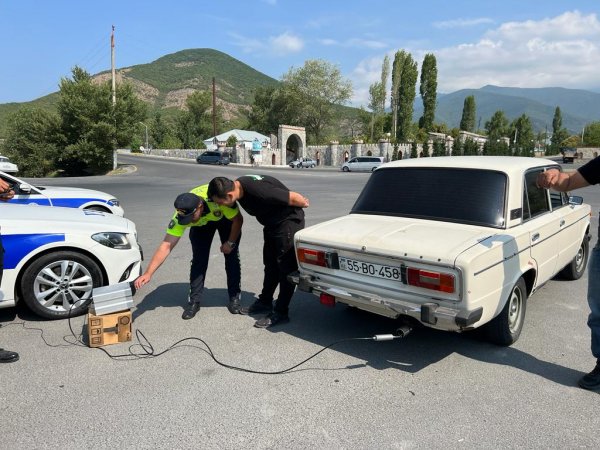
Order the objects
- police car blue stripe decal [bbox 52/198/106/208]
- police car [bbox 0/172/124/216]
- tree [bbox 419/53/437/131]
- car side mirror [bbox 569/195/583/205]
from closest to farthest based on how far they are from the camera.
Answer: car side mirror [bbox 569/195/583/205] < police car [bbox 0/172/124/216] < police car blue stripe decal [bbox 52/198/106/208] < tree [bbox 419/53/437/131]

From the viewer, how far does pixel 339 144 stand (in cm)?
6006

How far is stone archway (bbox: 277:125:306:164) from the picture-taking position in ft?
192

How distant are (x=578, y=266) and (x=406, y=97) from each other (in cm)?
6157

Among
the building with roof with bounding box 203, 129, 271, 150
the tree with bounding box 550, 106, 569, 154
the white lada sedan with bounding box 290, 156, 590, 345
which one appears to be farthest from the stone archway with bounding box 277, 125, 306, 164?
the white lada sedan with bounding box 290, 156, 590, 345

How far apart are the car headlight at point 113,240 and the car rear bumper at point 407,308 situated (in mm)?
2101

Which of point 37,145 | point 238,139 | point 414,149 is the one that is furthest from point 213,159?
point 414,149

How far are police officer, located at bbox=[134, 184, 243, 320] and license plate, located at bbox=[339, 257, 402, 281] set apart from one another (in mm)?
1380

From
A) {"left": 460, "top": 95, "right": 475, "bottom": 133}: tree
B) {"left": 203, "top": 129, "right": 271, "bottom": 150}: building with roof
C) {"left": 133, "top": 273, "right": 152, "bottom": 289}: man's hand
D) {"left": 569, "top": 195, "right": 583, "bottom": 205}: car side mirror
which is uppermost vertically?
{"left": 460, "top": 95, "right": 475, "bottom": 133}: tree

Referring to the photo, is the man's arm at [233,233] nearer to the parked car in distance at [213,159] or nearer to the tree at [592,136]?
the parked car in distance at [213,159]

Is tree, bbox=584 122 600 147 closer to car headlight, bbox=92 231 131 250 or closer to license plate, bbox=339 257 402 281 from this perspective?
license plate, bbox=339 257 402 281

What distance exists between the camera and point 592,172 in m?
3.05

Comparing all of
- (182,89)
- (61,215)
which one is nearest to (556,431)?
(61,215)

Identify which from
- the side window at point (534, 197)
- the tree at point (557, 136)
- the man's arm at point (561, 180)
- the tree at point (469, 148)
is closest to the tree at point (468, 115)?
the tree at point (557, 136)

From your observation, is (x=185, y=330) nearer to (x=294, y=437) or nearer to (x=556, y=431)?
(x=294, y=437)
